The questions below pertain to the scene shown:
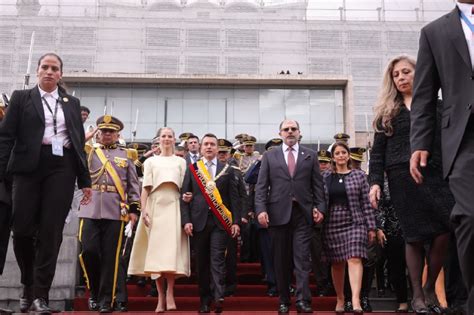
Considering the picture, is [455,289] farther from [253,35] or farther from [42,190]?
[253,35]

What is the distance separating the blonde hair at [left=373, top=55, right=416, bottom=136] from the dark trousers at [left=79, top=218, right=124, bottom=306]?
2.93 m

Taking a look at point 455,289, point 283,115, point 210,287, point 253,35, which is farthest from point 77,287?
point 253,35

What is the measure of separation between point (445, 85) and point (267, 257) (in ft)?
17.5

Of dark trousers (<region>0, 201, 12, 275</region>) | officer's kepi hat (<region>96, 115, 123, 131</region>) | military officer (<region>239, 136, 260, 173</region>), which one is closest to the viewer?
dark trousers (<region>0, 201, 12, 275</region>)

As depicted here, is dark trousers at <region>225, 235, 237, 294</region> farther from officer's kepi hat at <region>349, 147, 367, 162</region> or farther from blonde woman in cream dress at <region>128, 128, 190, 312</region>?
officer's kepi hat at <region>349, 147, 367, 162</region>

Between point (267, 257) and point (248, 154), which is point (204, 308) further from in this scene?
point (248, 154)

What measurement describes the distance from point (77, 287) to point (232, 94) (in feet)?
72.3

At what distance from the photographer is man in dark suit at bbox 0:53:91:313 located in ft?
Answer: 16.8

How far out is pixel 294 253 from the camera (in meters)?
6.74

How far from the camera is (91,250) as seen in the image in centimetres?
669

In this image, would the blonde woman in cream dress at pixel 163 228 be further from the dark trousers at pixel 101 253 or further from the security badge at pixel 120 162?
the dark trousers at pixel 101 253

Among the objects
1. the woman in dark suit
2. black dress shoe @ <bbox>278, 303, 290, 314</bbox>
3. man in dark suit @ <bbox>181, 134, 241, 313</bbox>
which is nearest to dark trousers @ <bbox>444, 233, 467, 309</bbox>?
the woman in dark suit

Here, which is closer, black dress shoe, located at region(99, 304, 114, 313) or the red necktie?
black dress shoe, located at region(99, 304, 114, 313)

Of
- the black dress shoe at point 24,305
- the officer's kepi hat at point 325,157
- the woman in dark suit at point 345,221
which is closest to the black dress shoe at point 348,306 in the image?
the woman in dark suit at point 345,221
